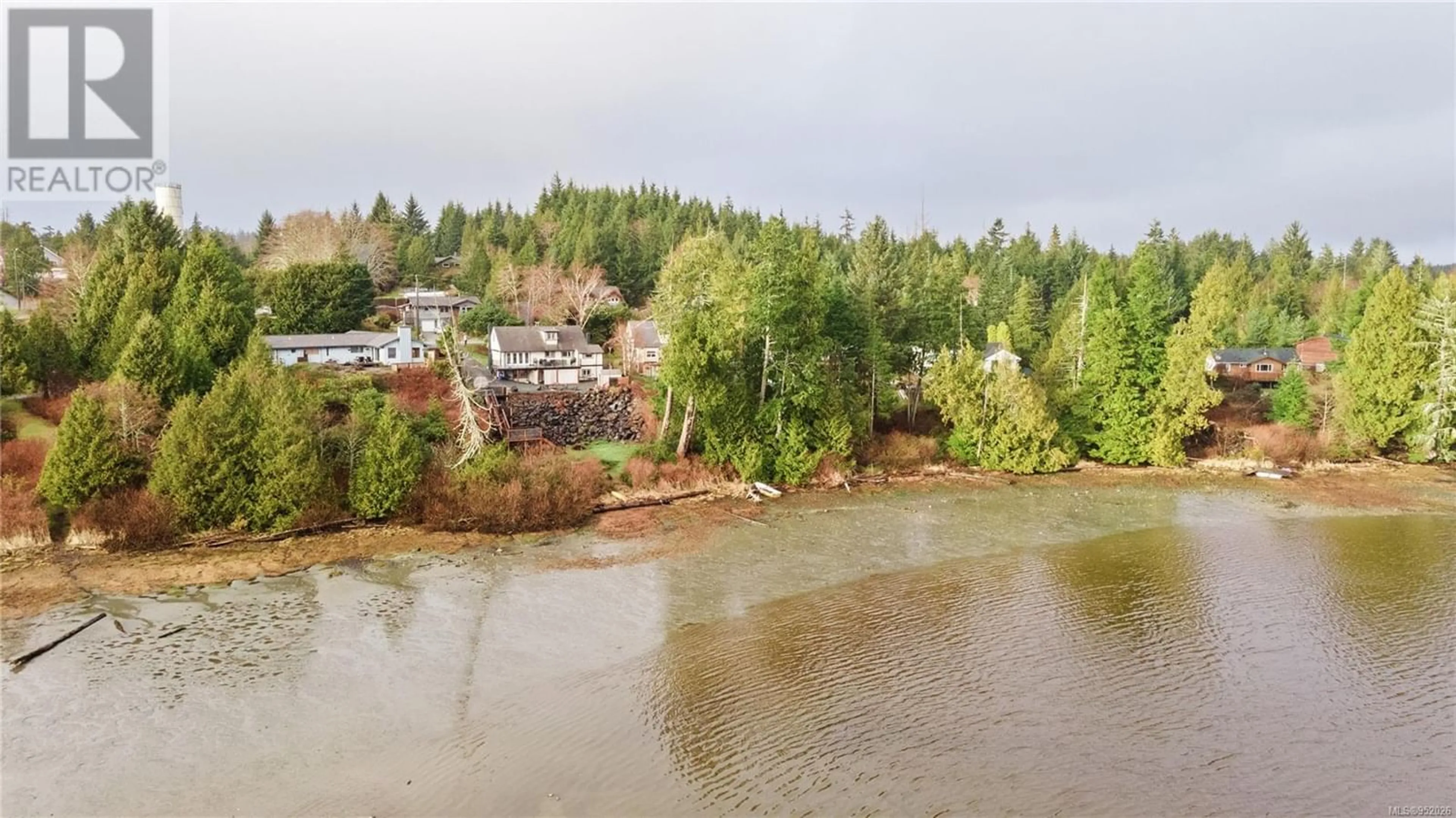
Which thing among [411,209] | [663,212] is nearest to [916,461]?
[663,212]

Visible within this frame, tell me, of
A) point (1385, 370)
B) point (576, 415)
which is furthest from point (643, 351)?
point (1385, 370)

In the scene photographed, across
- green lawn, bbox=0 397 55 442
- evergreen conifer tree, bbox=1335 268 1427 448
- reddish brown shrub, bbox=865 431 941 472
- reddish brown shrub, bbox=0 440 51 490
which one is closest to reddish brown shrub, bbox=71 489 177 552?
reddish brown shrub, bbox=0 440 51 490

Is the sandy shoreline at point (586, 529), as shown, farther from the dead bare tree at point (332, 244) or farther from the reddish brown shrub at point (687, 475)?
the dead bare tree at point (332, 244)

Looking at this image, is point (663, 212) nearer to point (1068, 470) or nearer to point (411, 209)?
point (411, 209)

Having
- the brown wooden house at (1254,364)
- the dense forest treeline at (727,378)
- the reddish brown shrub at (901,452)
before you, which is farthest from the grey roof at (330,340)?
the brown wooden house at (1254,364)

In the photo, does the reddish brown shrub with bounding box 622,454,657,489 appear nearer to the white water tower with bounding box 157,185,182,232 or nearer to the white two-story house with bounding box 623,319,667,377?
the white two-story house with bounding box 623,319,667,377

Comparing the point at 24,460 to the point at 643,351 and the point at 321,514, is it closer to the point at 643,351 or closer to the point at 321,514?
the point at 321,514
